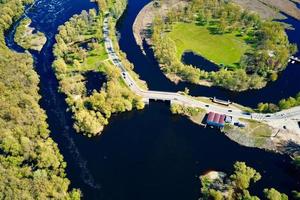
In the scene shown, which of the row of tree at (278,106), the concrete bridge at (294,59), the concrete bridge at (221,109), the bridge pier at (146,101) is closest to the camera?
the concrete bridge at (221,109)

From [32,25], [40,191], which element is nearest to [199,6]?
[32,25]

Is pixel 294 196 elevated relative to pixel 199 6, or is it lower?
lower

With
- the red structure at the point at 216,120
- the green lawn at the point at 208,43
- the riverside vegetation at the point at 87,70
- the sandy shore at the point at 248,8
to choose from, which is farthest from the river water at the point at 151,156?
the sandy shore at the point at 248,8

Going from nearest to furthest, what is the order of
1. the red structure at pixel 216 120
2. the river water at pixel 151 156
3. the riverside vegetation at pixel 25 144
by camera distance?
the riverside vegetation at pixel 25 144 < the river water at pixel 151 156 < the red structure at pixel 216 120

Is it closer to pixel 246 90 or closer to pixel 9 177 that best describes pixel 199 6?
pixel 246 90

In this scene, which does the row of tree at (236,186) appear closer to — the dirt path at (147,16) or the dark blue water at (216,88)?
the dark blue water at (216,88)

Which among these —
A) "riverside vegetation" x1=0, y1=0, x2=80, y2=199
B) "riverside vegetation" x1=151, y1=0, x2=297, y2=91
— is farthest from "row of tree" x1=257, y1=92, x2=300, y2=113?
"riverside vegetation" x1=0, y1=0, x2=80, y2=199

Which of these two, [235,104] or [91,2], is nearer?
[235,104]

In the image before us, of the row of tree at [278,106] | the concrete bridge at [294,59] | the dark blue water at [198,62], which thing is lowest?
the dark blue water at [198,62]
